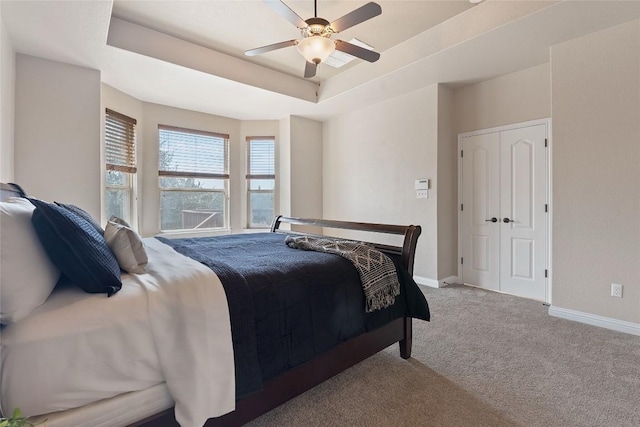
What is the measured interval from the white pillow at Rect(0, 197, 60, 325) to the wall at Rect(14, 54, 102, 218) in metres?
2.60

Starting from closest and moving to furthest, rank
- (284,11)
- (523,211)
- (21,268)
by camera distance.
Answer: (21,268) < (284,11) < (523,211)

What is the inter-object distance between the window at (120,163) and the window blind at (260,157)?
Result: 6.15 ft

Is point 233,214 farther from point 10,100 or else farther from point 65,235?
point 65,235

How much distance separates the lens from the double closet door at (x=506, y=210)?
11.6ft

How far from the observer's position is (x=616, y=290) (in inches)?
107

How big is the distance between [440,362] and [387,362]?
0.38 metres

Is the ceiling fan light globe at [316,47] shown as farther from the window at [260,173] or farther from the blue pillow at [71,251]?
the window at [260,173]

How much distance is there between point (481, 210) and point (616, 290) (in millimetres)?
1590

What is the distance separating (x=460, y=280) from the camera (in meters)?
4.23

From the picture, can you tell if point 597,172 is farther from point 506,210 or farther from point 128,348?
point 128,348

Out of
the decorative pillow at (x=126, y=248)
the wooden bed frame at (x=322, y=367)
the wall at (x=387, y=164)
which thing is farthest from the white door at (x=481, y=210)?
the decorative pillow at (x=126, y=248)

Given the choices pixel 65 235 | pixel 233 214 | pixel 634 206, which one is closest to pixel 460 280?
pixel 634 206

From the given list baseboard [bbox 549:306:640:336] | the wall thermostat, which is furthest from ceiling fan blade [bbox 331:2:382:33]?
baseboard [bbox 549:306:640:336]

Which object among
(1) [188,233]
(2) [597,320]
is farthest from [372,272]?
(1) [188,233]
